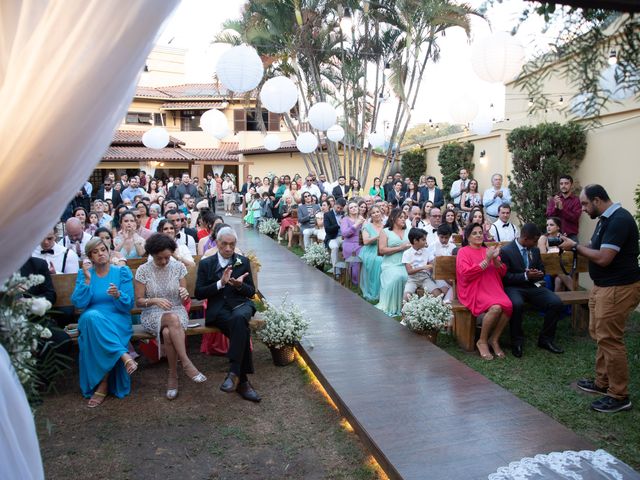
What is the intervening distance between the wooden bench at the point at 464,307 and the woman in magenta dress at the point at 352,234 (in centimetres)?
Answer: 297

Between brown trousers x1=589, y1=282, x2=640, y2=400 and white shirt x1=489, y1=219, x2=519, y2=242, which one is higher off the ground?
Answer: white shirt x1=489, y1=219, x2=519, y2=242

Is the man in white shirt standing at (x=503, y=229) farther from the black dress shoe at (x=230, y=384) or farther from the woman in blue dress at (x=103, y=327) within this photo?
the woman in blue dress at (x=103, y=327)

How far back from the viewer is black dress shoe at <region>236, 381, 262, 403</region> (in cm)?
480

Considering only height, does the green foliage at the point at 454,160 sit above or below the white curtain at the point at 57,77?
above

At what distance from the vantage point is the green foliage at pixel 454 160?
1517 centimetres

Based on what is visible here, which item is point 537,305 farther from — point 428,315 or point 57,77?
point 57,77

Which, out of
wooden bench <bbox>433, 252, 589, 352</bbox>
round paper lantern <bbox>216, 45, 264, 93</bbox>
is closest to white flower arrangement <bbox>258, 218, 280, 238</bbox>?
round paper lantern <bbox>216, 45, 264, 93</bbox>

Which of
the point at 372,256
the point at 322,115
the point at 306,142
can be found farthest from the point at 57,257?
the point at 306,142

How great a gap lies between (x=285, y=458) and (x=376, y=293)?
487 cm

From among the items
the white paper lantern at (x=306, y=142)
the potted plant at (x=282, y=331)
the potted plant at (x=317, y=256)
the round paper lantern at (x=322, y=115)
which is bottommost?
the potted plant at (x=282, y=331)

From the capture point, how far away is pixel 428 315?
5805mm

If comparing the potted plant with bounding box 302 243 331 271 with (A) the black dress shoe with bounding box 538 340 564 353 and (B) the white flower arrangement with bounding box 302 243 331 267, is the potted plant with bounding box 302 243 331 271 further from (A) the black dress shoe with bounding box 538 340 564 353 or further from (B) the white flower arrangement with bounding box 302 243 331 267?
(A) the black dress shoe with bounding box 538 340 564 353

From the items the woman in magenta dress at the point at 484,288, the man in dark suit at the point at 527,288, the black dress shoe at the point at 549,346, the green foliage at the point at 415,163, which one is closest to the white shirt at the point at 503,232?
the man in dark suit at the point at 527,288

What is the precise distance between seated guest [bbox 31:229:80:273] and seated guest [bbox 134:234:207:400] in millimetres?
1342
